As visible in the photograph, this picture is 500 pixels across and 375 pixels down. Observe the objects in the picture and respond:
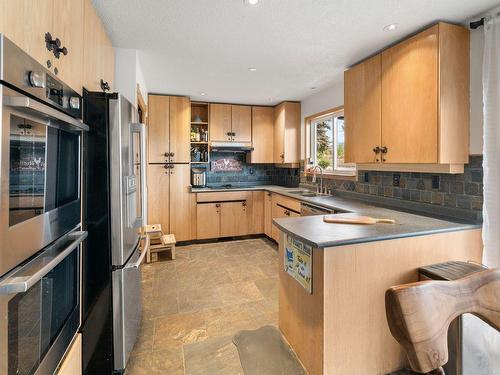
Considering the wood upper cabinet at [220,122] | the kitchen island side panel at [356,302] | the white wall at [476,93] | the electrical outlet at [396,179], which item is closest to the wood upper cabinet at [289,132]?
the wood upper cabinet at [220,122]

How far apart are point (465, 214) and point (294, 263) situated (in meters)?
1.36

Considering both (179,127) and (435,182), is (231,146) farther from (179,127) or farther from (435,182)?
(435,182)

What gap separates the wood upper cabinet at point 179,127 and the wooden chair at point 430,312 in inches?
152

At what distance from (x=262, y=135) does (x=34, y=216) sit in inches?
164

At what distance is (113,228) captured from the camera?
1558mm

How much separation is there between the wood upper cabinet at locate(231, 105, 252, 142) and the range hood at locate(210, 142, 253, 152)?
0.24 ft

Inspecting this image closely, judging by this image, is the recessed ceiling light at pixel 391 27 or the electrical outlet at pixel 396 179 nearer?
the recessed ceiling light at pixel 391 27

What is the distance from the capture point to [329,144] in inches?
155

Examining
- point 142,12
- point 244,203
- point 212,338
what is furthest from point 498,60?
point 244,203

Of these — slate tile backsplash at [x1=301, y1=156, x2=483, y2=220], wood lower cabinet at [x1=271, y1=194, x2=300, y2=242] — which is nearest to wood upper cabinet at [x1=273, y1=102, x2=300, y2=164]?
wood lower cabinet at [x1=271, y1=194, x2=300, y2=242]

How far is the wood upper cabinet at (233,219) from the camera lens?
443 cm

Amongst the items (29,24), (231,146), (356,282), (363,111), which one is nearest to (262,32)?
(363,111)

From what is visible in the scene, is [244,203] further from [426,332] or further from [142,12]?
[426,332]

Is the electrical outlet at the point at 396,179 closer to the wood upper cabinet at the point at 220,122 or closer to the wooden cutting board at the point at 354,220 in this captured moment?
the wooden cutting board at the point at 354,220
